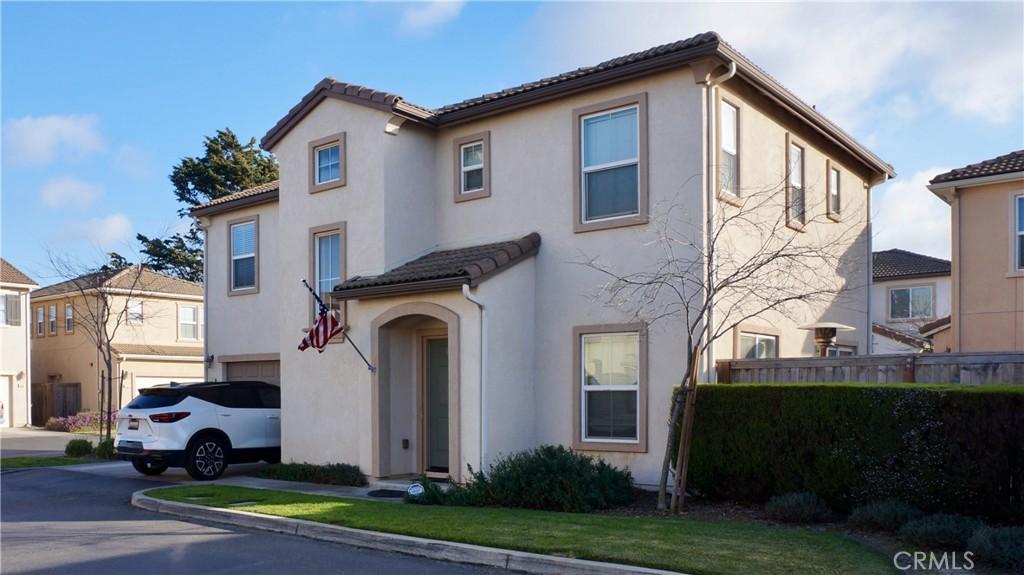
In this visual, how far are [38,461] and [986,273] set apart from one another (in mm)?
20083

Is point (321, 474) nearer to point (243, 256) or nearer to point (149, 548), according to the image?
point (149, 548)

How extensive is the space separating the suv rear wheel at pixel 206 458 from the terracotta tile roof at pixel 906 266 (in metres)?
25.8

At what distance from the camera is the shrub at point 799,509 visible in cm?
1032

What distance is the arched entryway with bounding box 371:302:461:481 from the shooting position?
1468cm

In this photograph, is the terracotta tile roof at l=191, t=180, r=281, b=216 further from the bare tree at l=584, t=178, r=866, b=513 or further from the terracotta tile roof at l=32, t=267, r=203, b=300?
the terracotta tile roof at l=32, t=267, r=203, b=300

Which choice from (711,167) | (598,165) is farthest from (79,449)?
(711,167)

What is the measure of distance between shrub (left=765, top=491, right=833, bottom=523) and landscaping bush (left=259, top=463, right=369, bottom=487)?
680cm

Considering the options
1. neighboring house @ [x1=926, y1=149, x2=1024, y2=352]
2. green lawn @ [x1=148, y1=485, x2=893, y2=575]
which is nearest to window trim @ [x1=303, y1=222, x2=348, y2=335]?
green lawn @ [x1=148, y1=485, x2=893, y2=575]

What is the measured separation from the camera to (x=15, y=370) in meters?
35.7

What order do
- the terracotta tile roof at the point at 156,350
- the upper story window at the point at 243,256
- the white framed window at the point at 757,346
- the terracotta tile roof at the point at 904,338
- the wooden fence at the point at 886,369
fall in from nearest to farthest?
1. the wooden fence at the point at 886,369
2. the white framed window at the point at 757,346
3. the upper story window at the point at 243,256
4. the terracotta tile roof at the point at 904,338
5. the terracotta tile roof at the point at 156,350

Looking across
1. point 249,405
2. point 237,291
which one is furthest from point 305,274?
point 237,291

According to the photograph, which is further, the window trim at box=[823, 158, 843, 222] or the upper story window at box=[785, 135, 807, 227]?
the window trim at box=[823, 158, 843, 222]

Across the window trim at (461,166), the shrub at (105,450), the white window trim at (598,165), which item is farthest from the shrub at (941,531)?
the shrub at (105,450)

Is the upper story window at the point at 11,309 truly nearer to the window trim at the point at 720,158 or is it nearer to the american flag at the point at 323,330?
the american flag at the point at 323,330
